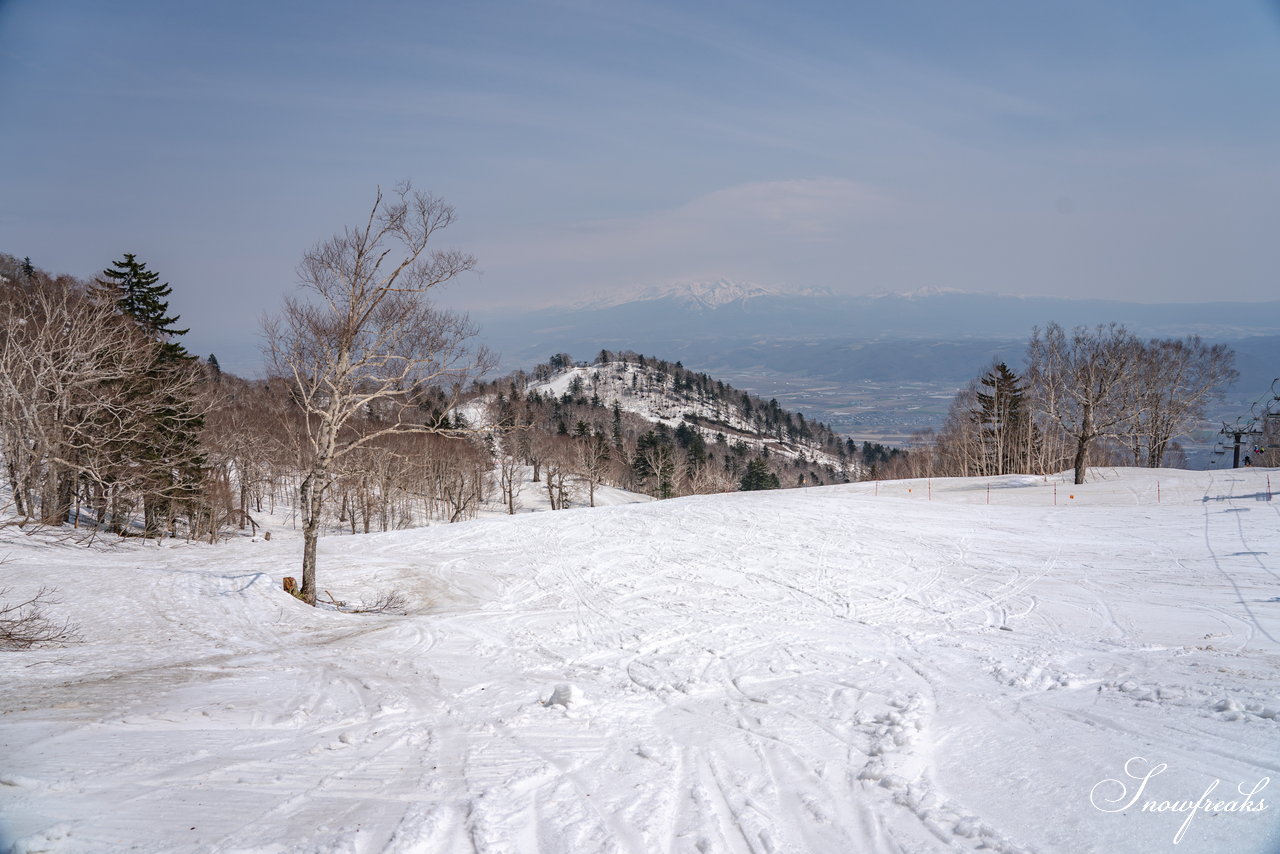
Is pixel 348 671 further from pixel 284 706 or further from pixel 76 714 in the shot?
pixel 76 714

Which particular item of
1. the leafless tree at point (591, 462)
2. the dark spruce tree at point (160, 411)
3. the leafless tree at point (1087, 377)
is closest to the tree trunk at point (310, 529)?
the dark spruce tree at point (160, 411)

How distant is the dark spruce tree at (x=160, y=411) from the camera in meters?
27.3

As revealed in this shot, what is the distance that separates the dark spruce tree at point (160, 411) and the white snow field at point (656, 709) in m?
9.45

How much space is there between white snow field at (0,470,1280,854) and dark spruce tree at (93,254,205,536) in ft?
31.0

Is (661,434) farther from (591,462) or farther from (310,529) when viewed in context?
(310,529)

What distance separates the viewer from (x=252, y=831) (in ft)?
17.4

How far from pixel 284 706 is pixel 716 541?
16265 mm

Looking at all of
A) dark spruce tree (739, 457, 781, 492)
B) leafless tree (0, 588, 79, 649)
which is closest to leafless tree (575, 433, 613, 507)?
dark spruce tree (739, 457, 781, 492)

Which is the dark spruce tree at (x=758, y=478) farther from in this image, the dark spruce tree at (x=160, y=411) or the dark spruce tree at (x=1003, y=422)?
the dark spruce tree at (x=160, y=411)

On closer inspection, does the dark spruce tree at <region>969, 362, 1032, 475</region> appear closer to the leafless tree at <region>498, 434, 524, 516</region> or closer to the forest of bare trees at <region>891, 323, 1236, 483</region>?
the forest of bare trees at <region>891, 323, 1236, 483</region>

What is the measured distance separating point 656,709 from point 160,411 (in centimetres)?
3051

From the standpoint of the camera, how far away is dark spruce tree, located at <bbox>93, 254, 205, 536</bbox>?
2728 cm

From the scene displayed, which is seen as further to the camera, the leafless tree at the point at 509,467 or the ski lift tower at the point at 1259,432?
the leafless tree at the point at 509,467

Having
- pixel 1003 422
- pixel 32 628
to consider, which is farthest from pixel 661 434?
pixel 32 628
